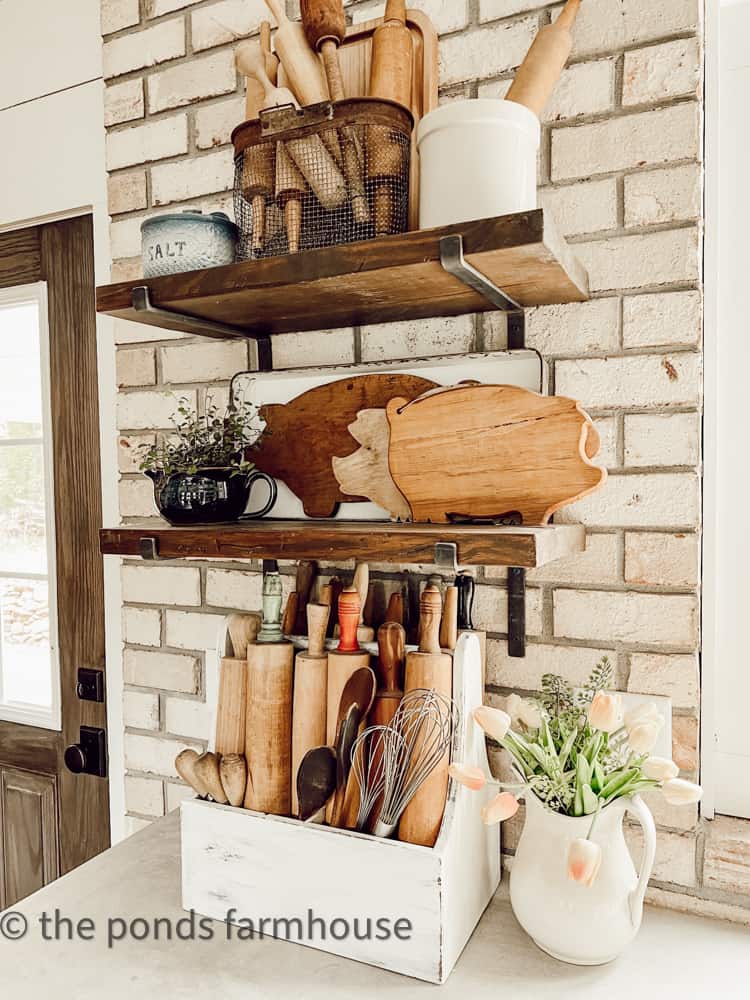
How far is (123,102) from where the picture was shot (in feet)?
4.50

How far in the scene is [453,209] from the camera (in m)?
0.86

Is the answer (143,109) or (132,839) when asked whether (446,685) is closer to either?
(132,839)

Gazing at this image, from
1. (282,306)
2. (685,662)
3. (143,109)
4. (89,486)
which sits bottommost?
(685,662)

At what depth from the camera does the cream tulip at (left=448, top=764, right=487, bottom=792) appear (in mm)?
851

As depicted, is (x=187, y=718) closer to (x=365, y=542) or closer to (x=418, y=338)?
(x=365, y=542)

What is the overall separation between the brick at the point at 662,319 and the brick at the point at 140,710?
101 centimetres

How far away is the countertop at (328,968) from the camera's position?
84cm

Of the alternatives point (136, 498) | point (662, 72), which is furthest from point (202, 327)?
point (662, 72)

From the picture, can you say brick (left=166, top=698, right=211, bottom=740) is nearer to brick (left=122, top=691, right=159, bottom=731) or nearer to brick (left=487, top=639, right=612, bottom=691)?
brick (left=122, top=691, right=159, bottom=731)

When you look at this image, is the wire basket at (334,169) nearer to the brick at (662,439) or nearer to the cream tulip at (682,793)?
the brick at (662,439)

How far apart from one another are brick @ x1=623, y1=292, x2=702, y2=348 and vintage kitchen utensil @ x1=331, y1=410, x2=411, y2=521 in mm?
350

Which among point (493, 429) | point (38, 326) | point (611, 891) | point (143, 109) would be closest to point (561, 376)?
point (493, 429)

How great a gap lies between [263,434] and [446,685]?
51 cm

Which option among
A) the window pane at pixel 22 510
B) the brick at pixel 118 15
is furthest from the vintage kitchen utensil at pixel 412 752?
the brick at pixel 118 15
